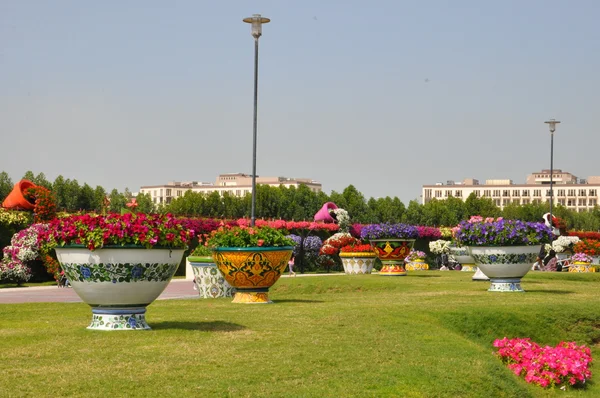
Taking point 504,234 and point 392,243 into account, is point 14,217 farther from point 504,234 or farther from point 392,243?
point 504,234

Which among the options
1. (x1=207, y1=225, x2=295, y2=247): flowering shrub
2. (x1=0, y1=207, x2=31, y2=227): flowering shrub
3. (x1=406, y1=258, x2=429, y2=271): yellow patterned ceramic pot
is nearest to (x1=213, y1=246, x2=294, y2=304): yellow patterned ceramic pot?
(x1=207, y1=225, x2=295, y2=247): flowering shrub

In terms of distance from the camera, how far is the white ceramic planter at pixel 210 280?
19750mm

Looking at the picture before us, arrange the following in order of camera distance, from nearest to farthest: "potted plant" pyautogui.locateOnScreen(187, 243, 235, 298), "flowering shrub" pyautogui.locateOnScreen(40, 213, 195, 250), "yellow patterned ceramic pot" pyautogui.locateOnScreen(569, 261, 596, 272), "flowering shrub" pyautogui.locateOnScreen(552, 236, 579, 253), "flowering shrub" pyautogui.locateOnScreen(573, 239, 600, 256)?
"flowering shrub" pyautogui.locateOnScreen(40, 213, 195, 250) < "potted plant" pyautogui.locateOnScreen(187, 243, 235, 298) < "yellow patterned ceramic pot" pyautogui.locateOnScreen(569, 261, 596, 272) < "flowering shrub" pyautogui.locateOnScreen(573, 239, 600, 256) < "flowering shrub" pyautogui.locateOnScreen(552, 236, 579, 253)

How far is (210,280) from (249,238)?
2817mm

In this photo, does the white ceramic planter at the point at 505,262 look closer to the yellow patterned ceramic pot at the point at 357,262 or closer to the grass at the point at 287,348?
the grass at the point at 287,348

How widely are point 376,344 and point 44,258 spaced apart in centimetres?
2126

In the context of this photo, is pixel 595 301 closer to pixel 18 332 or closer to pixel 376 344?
pixel 376 344

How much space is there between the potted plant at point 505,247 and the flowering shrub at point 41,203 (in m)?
16.4

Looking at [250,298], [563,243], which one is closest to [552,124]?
[563,243]

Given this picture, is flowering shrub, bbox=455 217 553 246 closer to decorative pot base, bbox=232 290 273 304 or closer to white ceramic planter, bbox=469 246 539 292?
white ceramic planter, bbox=469 246 539 292

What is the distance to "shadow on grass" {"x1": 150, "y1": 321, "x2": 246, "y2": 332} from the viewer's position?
1241 centimetres

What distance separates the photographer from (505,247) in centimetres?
2114

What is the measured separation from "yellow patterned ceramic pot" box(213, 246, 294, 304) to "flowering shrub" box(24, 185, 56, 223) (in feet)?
54.4

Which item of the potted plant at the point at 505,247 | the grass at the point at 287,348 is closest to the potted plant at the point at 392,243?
the potted plant at the point at 505,247
